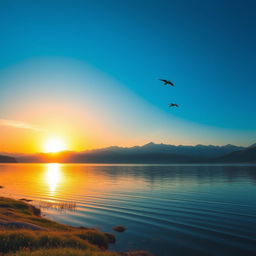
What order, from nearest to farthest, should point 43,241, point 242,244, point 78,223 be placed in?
point 43,241 → point 242,244 → point 78,223

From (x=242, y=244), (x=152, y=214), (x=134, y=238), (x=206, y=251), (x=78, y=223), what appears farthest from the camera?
(x=152, y=214)

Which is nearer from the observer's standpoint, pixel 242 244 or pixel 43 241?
pixel 43 241

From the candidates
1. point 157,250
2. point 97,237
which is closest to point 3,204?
point 97,237

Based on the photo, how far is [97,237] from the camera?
88.6ft

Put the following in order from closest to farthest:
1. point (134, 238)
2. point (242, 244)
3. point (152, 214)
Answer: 1. point (242, 244)
2. point (134, 238)
3. point (152, 214)

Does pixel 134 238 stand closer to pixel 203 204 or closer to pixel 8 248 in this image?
pixel 8 248

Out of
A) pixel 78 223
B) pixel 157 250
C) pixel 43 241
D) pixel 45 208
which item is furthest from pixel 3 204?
pixel 157 250

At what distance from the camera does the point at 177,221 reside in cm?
3762

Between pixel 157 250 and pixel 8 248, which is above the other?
pixel 8 248

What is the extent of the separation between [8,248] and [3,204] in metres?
27.5

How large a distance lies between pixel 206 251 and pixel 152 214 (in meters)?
17.9

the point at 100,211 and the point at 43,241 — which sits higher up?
the point at 43,241

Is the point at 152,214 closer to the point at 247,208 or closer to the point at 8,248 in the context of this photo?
the point at 247,208

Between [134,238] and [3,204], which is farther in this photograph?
[3,204]
